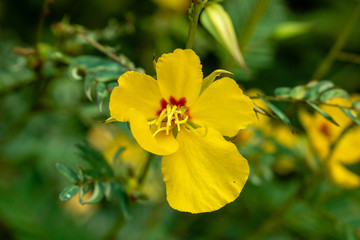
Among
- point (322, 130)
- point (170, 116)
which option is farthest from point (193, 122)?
point (322, 130)

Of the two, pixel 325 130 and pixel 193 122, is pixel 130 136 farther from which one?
pixel 325 130

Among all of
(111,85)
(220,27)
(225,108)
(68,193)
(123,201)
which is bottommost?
(123,201)

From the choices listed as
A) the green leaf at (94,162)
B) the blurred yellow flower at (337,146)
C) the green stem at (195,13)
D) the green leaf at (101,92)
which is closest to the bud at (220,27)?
the green stem at (195,13)

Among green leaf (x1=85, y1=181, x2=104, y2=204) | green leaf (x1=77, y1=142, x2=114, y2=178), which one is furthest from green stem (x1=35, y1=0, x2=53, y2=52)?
green leaf (x1=85, y1=181, x2=104, y2=204)

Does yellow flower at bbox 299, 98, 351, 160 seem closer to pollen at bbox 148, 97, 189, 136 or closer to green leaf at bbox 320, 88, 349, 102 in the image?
green leaf at bbox 320, 88, 349, 102

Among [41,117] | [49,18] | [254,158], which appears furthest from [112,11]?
[254,158]

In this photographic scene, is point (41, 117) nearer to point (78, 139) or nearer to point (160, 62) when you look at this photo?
point (78, 139)
